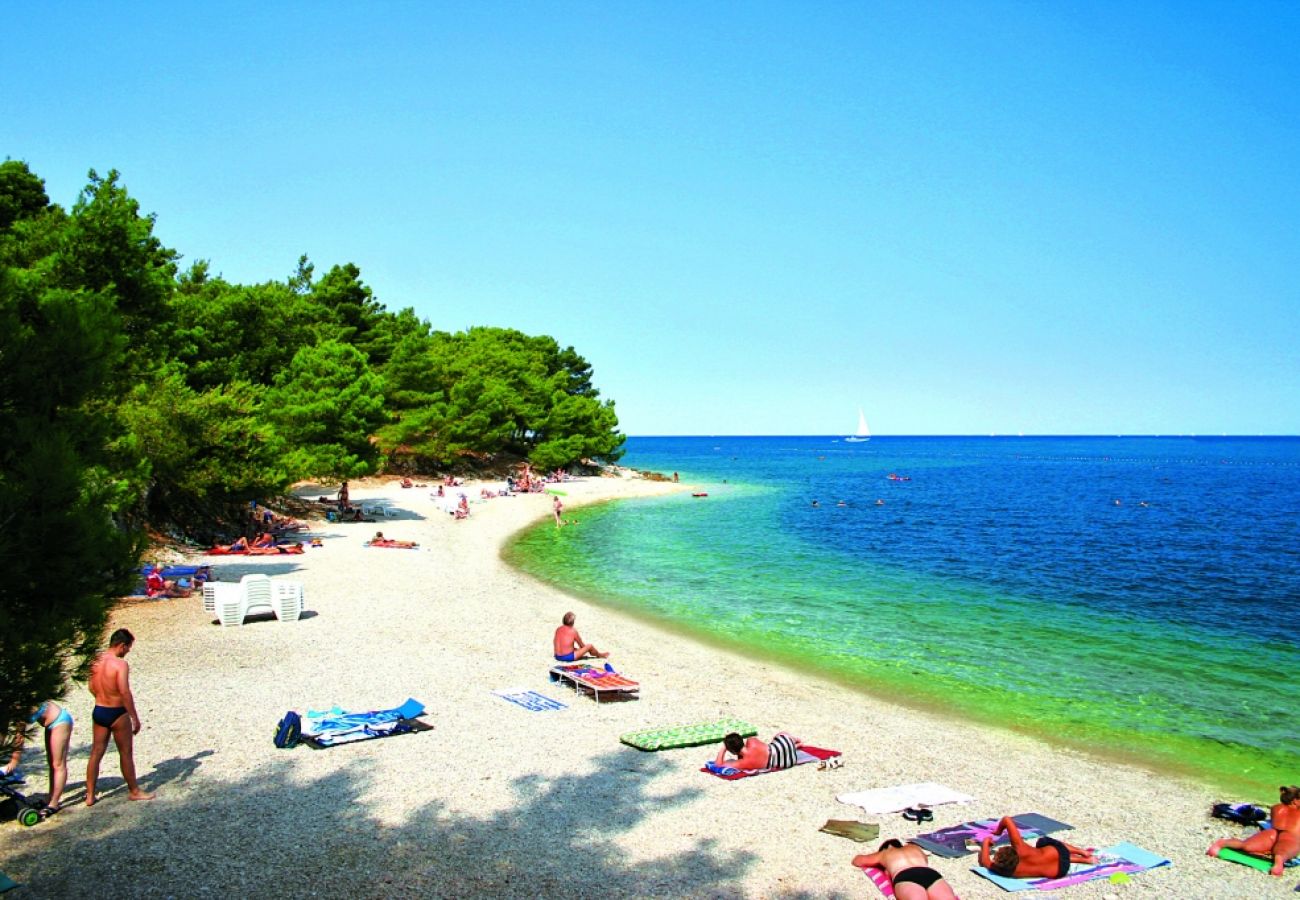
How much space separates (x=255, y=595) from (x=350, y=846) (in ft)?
36.8

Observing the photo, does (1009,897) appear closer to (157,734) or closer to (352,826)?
(352,826)

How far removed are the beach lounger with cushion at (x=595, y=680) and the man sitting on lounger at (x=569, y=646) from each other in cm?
71

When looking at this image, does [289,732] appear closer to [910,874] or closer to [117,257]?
[910,874]

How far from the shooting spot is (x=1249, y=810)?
9.49m

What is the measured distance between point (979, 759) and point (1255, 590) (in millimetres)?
22441

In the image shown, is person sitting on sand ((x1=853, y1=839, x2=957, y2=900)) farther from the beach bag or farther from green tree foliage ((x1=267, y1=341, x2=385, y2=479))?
green tree foliage ((x1=267, y1=341, x2=385, y2=479))

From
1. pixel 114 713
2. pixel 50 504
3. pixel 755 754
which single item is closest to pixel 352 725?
pixel 114 713

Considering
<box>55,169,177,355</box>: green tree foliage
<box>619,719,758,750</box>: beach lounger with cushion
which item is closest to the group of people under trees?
<box>619,719,758,750</box>: beach lounger with cushion

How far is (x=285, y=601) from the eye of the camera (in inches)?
697

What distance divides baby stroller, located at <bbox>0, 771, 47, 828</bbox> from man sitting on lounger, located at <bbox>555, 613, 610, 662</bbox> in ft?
27.2

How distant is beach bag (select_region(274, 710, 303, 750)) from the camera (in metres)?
10.2

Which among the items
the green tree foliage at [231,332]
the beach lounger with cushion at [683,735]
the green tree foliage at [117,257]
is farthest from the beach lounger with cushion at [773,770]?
the green tree foliage at [231,332]

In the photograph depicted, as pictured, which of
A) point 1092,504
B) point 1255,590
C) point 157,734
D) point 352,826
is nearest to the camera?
point 352,826

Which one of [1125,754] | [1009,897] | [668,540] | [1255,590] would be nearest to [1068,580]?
[1255,590]
